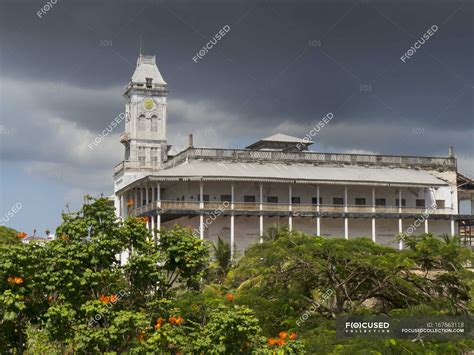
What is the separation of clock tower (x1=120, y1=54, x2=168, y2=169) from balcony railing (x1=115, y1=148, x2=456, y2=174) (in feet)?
11.3

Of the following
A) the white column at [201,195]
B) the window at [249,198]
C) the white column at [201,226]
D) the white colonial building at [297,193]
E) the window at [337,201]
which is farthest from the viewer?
the window at [337,201]

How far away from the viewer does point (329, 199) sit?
46.3 m

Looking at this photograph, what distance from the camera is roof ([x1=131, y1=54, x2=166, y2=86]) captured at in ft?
194

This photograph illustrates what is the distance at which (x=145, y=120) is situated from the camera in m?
58.6

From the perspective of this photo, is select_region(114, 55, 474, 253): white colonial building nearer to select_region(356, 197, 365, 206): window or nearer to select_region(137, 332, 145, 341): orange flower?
select_region(356, 197, 365, 206): window

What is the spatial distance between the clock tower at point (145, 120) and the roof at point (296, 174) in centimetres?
1339

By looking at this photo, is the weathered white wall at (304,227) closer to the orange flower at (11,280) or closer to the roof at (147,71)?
the roof at (147,71)

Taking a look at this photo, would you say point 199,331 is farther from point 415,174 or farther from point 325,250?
point 415,174

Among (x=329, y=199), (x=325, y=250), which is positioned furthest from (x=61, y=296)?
(x=329, y=199)

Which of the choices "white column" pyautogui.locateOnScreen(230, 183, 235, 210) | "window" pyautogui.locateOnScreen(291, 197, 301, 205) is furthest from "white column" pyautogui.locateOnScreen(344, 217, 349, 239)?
"white column" pyautogui.locateOnScreen(230, 183, 235, 210)

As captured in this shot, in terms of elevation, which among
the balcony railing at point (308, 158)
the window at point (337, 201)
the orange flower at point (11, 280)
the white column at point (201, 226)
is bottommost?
the orange flower at point (11, 280)

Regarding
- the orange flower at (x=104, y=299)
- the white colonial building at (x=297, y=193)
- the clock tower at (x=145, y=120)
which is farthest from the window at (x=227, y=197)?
the orange flower at (x=104, y=299)

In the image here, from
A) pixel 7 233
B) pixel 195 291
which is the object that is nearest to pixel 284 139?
pixel 7 233

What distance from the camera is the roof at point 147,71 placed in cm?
5919
